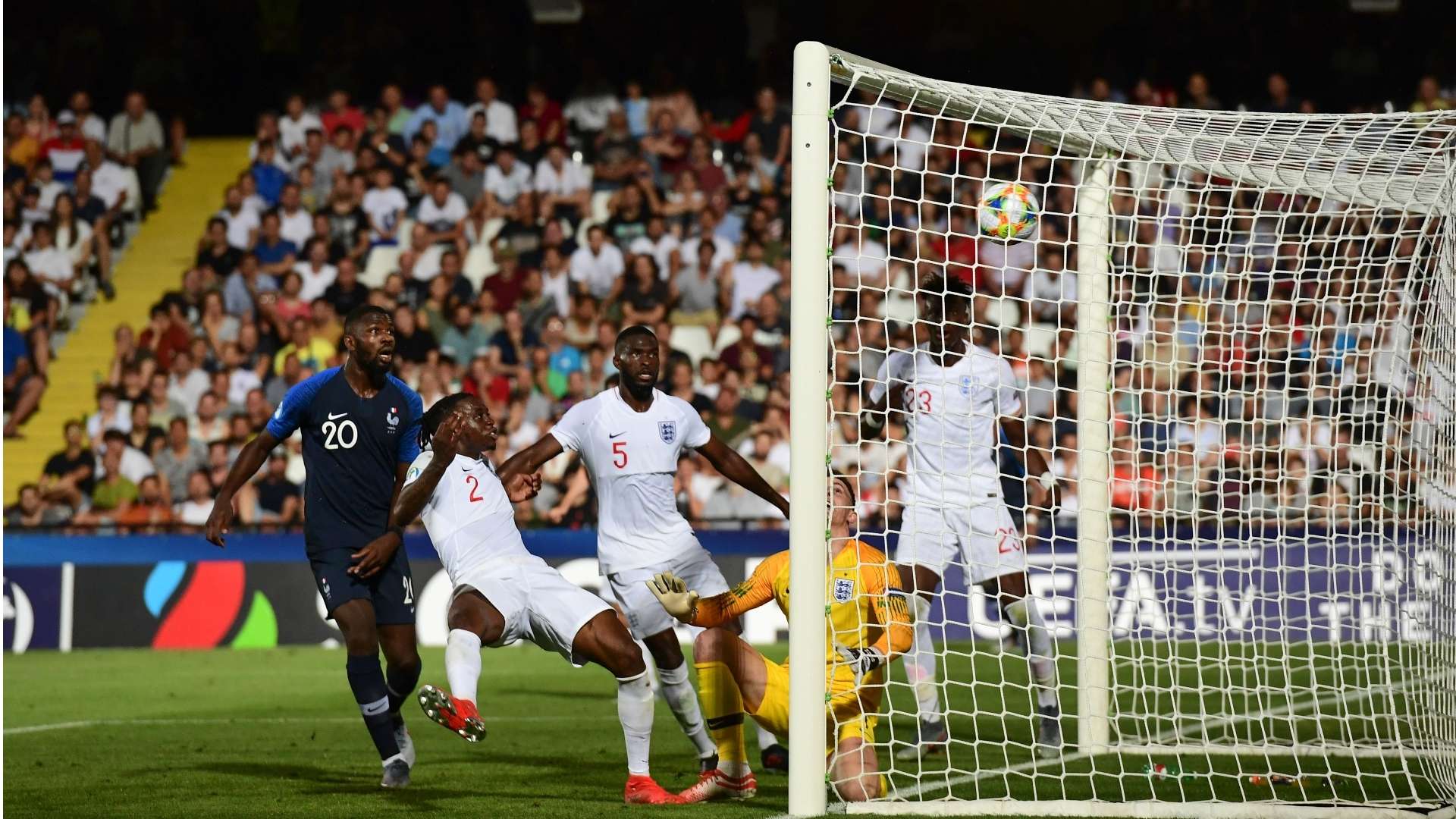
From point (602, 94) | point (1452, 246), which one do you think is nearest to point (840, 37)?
point (602, 94)

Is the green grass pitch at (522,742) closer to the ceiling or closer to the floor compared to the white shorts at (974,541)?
closer to the floor

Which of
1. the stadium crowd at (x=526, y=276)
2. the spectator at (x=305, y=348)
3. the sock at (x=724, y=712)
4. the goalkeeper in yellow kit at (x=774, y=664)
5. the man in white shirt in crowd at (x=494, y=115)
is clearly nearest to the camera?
the goalkeeper in yellow kit at (x=774, y=664)

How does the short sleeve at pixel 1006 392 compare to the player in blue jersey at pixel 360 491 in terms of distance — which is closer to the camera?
the player in blue jersey at pixel 360 491

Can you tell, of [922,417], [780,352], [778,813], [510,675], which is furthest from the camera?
[780,352]

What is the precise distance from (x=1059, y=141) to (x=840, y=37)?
14738 mm

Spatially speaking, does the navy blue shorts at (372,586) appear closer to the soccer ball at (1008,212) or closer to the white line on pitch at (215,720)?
the white line on pitch at (215,720)

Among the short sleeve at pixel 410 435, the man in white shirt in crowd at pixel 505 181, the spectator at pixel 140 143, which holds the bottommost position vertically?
the short sleeve at pixel 410 435

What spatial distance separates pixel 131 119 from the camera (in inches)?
836

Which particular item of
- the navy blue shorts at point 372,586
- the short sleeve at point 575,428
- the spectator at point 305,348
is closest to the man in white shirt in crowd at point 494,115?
the spectator at point 305,348

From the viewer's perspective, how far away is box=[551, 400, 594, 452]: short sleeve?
26.1 feet

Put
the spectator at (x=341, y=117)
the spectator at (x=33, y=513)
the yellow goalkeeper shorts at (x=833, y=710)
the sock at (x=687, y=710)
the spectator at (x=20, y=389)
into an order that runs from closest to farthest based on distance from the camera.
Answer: the yellow goalkeeper shorts at (x=833, y=710) → the sock at (x=687, y=710) → the spectator at (x=33, y=513) → the spectator at (x=20, y=389) → the spectator at (x=341, y=117)

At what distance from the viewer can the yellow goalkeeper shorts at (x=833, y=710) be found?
6.80 metres

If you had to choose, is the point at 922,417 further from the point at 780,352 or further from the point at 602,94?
the point at 602,94

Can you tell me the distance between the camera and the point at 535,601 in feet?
24.2
